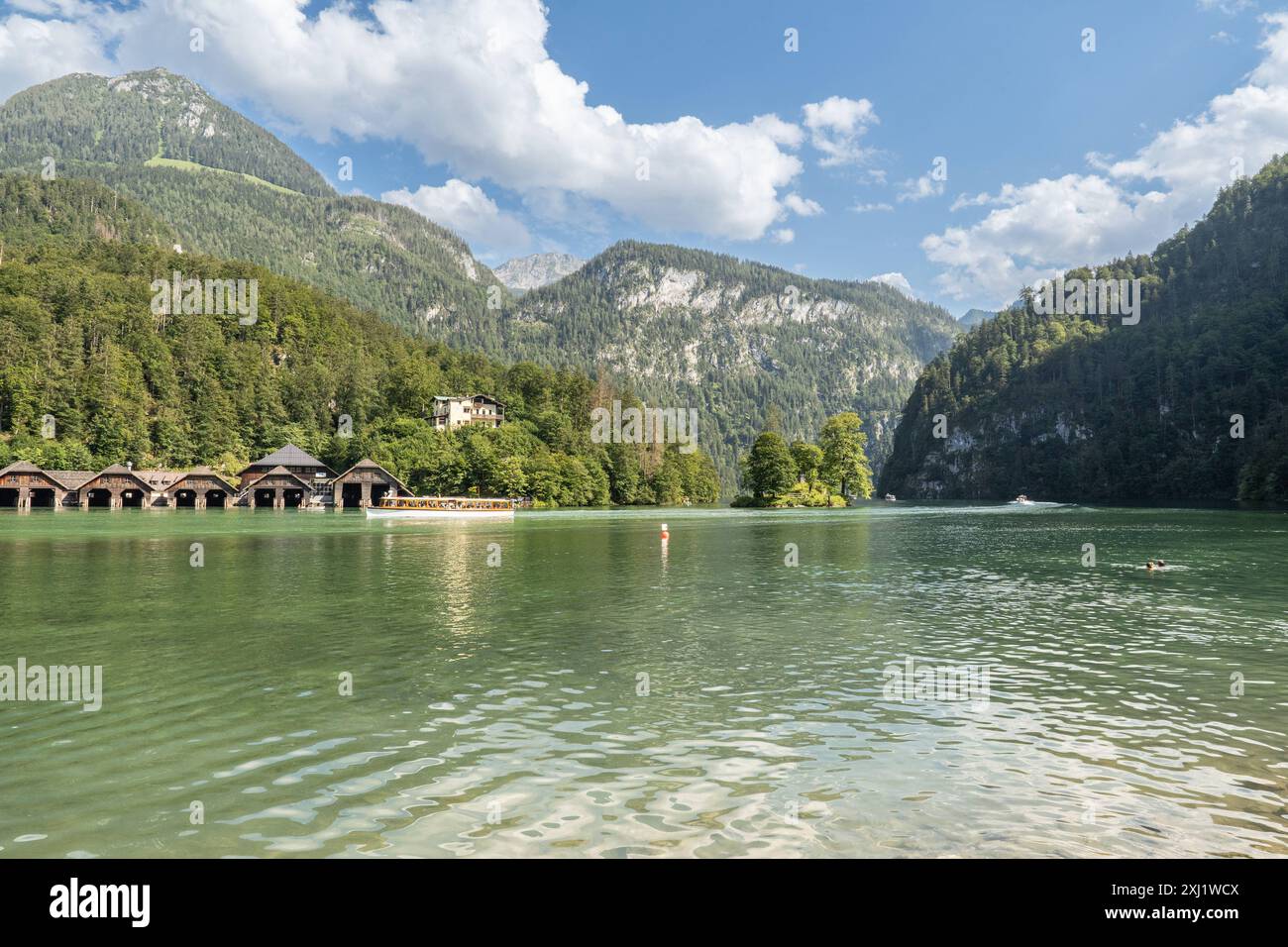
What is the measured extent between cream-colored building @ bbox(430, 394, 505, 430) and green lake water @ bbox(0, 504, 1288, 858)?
489 feet

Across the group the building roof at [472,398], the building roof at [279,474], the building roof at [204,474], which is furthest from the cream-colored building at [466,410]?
the building roof at [204,474]

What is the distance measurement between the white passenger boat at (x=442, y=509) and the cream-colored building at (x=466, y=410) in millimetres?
61663

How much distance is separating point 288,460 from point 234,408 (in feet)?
144

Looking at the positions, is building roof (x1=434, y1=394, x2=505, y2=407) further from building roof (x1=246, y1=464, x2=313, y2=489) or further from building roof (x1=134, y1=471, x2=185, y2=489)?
building roof (x1=134, y1=471, x2=185, y2=489)

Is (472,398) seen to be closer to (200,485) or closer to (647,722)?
(200,485)

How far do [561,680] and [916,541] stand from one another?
46814mm

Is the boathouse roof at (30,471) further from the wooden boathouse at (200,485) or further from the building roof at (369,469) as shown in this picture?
the building roof at (369,469)

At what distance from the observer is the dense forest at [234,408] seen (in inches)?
5886

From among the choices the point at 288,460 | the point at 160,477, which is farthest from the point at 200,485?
the point at 288,460

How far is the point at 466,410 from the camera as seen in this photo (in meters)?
181

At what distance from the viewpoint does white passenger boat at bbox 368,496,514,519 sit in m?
105

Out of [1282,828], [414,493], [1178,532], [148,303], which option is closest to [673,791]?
[1282,828]

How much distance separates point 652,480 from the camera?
564 ft

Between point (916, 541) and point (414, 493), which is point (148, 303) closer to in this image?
point (414, 493)
